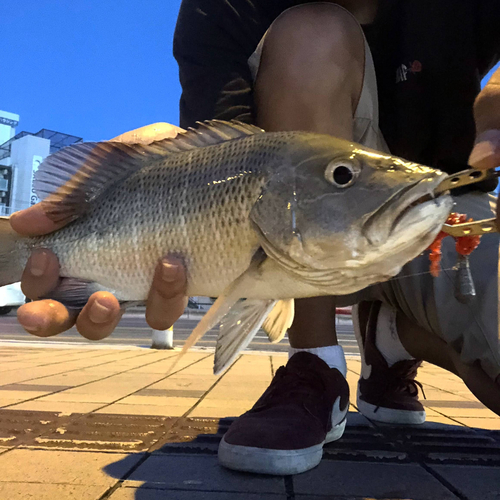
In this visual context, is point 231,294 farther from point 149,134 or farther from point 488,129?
point 149,134

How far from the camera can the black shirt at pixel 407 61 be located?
6.95 feet

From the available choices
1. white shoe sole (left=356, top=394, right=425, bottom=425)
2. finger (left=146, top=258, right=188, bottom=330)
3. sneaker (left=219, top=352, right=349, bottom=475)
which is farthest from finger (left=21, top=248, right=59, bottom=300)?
white shoe sole (left=356, top=394, right=425, bottom=425)

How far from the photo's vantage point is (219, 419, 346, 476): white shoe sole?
1.38 m

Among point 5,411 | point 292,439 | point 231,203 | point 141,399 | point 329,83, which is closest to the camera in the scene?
point 231,203

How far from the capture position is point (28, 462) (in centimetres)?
146

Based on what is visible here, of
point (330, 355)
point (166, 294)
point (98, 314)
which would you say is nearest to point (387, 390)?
point (330, 355)

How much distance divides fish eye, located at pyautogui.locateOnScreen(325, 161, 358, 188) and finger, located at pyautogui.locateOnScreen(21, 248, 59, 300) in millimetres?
965

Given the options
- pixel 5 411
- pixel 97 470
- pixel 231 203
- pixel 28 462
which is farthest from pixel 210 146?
pixel 5 411

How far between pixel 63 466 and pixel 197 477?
1.51ft

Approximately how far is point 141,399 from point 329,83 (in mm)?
2065

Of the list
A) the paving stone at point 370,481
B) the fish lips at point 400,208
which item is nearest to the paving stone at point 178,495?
the paving stone at point 370,481

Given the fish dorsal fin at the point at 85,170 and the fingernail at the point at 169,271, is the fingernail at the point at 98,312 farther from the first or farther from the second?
the fish dorsal fin at the point at 85,170

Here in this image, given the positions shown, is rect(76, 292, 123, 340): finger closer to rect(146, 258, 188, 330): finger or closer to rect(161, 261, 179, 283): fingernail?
rect(146, 258, 188, 330): finger

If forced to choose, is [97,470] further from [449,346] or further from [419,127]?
[419,127]
